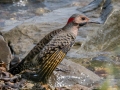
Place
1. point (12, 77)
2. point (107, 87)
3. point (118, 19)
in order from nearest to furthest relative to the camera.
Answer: point (107, 87) < point (12, 77) < point (118, 19)

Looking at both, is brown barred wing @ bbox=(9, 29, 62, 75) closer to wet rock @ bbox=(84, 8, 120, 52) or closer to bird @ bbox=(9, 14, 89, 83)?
bird @ bbox=(9, 14, 89, 83)

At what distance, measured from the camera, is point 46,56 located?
17.8 feet

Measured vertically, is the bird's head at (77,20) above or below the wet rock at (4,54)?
above

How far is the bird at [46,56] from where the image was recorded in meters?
5.30

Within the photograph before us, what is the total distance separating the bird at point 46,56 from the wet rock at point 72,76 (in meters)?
0.45

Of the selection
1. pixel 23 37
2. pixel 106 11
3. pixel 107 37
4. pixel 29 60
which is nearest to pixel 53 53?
pixel 29 60

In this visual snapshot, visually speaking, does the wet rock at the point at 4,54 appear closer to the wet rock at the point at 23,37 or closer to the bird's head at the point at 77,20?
the bird's head at the point at 77,20

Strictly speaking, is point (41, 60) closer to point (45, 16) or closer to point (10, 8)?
point (45, 16)

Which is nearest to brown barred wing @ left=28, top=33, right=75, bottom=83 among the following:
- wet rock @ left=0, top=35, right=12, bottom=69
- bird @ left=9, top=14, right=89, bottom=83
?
bird @ left=9, top=14, right=89, bottom=83

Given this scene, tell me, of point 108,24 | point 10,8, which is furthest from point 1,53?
point 10,8

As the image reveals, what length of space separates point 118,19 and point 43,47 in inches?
139

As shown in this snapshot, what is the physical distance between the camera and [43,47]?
5.53 meters

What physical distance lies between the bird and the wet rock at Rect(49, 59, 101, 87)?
45 cm

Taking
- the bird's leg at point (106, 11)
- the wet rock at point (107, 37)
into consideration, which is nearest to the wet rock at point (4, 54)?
the wet rock at point (107, 37)
